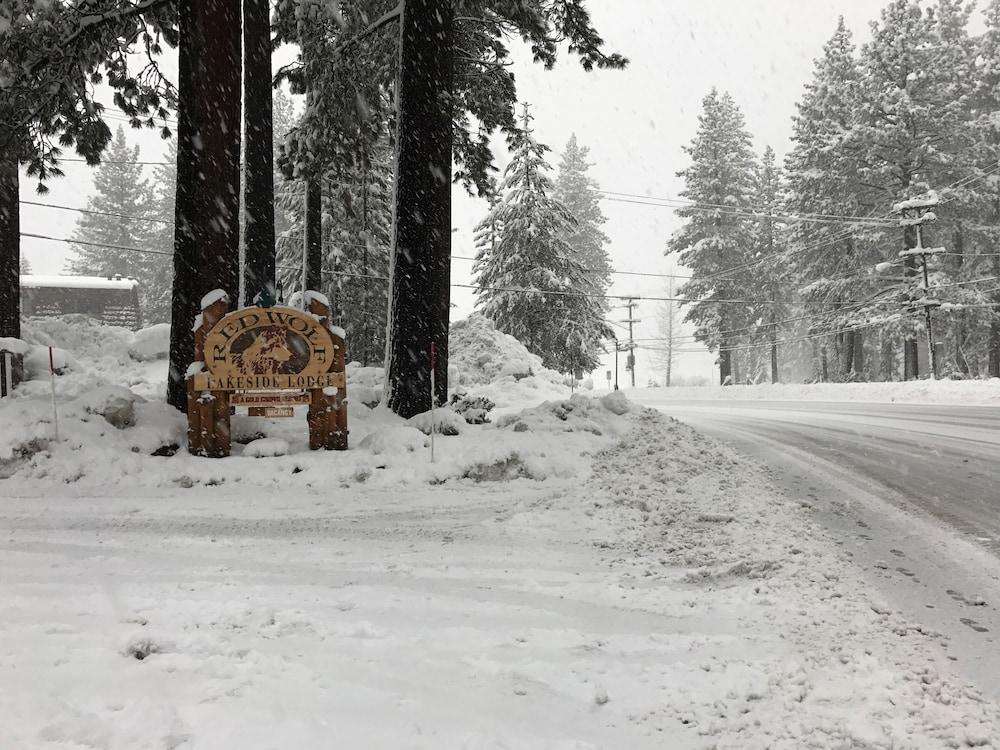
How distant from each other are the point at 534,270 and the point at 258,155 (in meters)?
18.4

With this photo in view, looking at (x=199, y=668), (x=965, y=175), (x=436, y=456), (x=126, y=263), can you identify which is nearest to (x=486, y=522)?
(x=436, y=456)

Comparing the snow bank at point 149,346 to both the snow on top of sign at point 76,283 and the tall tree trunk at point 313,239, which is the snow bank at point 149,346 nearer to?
the tall tree trunk at point 313,239

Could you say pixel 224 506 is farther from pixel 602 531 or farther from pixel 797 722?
pixel 797 722

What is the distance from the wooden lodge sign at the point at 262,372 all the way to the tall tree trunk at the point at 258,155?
3.54 m

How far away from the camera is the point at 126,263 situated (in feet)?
156

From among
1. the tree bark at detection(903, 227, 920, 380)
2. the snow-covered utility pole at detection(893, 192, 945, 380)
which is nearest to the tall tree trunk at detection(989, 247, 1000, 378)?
the tree bark at detection(903, 227, 920, 380)

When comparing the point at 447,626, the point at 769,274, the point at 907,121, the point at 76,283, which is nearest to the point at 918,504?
the point at 447,626

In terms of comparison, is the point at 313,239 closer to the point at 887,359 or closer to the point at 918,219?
the point at 918,219

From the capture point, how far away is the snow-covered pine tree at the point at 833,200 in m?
34.2

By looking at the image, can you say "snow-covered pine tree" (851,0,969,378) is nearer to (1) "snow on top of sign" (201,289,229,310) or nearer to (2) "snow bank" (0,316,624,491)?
(2) "snow bank" (0,316,624,491)

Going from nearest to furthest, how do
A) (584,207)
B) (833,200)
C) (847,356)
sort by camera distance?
(833,200) < (847,356) < (584,207)

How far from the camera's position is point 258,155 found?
11.0 m

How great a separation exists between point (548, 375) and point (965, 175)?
26.5 metres

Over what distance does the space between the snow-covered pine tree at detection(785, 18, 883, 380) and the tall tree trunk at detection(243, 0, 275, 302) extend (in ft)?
102
